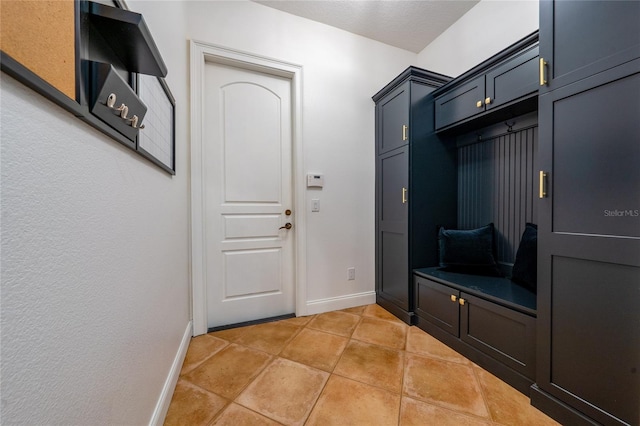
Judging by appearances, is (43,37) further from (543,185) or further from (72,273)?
(543,185)

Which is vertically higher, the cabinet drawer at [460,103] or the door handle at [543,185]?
the cabinet drawer at [460,103]

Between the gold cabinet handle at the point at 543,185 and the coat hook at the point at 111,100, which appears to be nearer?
the coat hook at the point at 111,100

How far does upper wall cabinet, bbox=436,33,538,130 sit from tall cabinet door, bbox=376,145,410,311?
18.1 inches

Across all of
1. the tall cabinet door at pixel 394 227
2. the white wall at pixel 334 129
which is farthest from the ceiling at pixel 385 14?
the tall cabinet door at pixel 394 227

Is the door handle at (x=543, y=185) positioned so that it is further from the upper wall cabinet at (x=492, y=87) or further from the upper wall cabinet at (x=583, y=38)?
the upper wall cabinet at (x=492, y=87)

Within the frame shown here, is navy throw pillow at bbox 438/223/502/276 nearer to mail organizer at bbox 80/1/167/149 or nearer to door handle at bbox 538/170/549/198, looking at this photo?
door handle at bbox 538/170/549/198

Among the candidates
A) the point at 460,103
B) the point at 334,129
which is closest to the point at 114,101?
the point at 334,129

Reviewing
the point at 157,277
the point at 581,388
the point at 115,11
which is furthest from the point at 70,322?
the point at 581,388

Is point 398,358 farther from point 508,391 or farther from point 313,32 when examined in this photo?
point 313,32

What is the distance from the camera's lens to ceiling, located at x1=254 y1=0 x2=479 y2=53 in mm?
2172

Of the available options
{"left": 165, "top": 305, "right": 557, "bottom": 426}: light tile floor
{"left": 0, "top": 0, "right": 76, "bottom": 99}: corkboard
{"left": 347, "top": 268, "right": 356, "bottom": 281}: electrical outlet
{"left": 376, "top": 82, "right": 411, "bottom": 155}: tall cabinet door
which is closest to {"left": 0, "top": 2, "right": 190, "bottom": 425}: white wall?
{"left": 0, "top": 0, "right": 76, "bottom": 99}: corkboard

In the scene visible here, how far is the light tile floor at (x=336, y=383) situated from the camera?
1199mm

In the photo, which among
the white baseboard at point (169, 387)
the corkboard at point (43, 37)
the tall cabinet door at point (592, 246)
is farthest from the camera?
the white baseboard at point (169, 387)

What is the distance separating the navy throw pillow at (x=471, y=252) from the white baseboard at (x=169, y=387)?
2.03 meters
